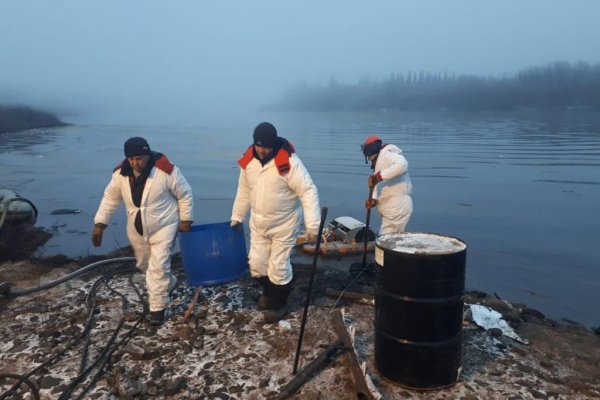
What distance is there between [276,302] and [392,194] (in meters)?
2.57

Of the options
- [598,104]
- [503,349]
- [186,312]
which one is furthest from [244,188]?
[598,104]

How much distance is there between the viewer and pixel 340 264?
8.05m

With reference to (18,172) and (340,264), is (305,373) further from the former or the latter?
(18,172)

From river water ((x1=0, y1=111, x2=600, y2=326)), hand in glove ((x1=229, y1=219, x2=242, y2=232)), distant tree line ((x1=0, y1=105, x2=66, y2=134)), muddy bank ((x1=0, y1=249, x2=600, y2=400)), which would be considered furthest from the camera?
distant tree line ((x1=0, y1=105, x2=66, y2=134))

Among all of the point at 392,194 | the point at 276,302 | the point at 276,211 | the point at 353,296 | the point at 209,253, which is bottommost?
the point at 353,296

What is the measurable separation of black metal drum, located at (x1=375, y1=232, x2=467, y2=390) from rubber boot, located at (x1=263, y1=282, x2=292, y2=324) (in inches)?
60.6

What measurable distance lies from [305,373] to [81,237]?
28.7 feet

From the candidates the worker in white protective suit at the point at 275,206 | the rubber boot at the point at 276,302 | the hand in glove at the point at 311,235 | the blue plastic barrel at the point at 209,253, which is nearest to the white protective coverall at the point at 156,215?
the blue plastic barrel at the point at 209,253

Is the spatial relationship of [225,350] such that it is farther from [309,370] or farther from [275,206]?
[275,206]

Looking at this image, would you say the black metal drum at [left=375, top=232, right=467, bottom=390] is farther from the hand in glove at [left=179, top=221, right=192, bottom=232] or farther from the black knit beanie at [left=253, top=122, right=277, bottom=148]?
the hand in glove at [left=179, top=221, right=192, bottom=232]

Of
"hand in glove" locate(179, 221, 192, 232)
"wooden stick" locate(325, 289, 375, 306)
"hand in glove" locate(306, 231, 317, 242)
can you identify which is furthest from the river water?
"hand in glove" locate(179, 221, 192, 232)

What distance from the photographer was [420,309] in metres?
3.51

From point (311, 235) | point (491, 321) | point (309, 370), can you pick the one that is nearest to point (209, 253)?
point (311, 235)

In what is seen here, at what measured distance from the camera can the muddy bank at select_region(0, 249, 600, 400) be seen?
153 inches
